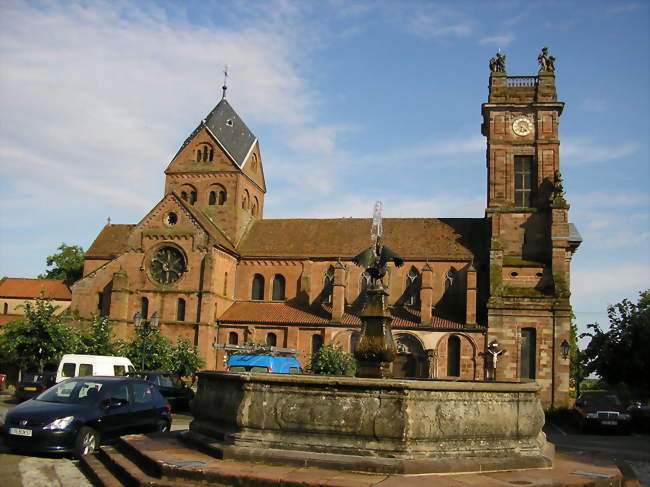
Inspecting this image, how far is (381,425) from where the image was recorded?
1094 cm

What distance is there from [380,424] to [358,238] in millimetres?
39535

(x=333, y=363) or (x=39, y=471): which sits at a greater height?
(x=333, y=363)

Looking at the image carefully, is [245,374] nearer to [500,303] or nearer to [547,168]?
[500,303]

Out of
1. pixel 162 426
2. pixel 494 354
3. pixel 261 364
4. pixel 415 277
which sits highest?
pixel 415 277

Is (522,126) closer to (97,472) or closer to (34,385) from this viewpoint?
(34,385)

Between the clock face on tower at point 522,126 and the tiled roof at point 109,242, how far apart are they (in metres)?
31.7

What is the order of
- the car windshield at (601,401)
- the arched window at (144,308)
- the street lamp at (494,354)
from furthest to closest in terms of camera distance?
the arched window at (144,308), the street lamp at (494,354), the car windshield at (601,401)

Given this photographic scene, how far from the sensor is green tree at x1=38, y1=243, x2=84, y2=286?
72.9m

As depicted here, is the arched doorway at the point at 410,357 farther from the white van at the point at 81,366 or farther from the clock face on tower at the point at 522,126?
the white van at the point at 81,366

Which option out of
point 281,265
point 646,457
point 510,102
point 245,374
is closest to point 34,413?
point 245,374

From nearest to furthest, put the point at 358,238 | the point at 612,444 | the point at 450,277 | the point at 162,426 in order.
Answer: the point at 162,426 < the point at 612,444 < the point at 450,277 < the point at 358,238

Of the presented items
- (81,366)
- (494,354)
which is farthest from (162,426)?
(494,354)

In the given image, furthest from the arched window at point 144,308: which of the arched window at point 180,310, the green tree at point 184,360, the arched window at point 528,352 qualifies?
the arched window at point 528,352

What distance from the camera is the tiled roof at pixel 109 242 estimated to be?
2219 inches
